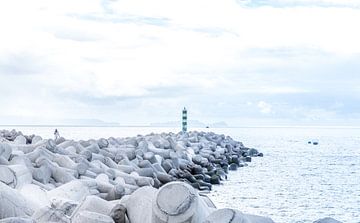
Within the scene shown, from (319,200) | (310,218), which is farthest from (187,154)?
(310,218)

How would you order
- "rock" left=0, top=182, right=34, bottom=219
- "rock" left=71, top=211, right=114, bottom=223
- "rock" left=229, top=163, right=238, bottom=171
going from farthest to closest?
"rock" left=229, top=163, right=238, bottom=171, "rock" left=0, top=182, right=34, bottom=219, "rock" left=71, top=211, right=114, bottom=223

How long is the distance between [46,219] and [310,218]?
7.06 metres

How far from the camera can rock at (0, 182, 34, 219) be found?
484cm

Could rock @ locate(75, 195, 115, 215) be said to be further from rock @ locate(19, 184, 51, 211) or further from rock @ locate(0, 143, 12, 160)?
rock @ locate(0, 143, 12, 160)

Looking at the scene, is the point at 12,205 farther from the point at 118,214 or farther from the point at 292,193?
the point at 292,193

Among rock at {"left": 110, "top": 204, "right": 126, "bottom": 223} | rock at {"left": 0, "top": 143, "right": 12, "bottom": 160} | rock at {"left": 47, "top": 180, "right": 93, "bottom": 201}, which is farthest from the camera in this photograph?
rock at {"left": 0, "top": 143, "right": 12, "bottom": 160}

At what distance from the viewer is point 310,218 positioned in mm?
10797

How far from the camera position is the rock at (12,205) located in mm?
4836

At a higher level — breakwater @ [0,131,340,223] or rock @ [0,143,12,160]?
rock @ [0,143,12,160]

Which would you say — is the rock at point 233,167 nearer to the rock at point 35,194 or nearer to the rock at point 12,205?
the rock at point 35,194

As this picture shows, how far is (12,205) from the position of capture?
4938 millimetres

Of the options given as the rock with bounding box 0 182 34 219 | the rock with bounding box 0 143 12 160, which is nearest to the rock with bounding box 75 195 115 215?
the rock with bounding box 0 182 34 219

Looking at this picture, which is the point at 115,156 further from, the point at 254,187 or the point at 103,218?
the point at 103,218

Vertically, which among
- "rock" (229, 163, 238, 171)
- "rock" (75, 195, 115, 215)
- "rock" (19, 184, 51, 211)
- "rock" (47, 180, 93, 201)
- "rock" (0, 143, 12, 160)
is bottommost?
"rock" (229, 163, 238, 171)
